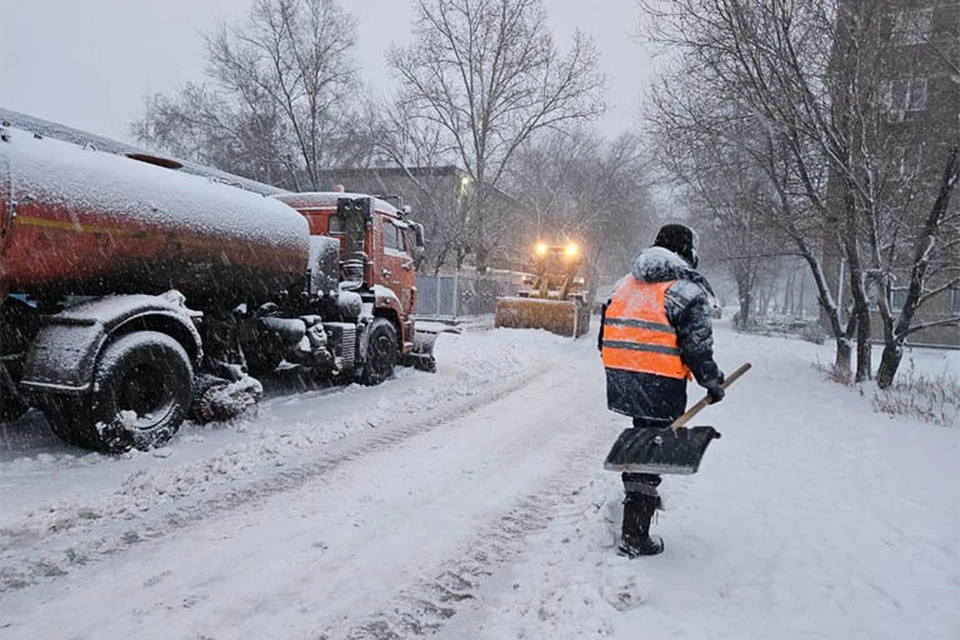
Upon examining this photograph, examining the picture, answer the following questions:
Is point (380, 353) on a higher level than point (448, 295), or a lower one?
lower

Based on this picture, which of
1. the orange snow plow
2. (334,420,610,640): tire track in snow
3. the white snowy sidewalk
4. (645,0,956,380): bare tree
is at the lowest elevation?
(334,420,610,640): tire track in snow

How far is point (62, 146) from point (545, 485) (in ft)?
16.2

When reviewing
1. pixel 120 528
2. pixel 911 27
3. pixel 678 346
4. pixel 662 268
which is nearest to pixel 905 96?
pixel 911 27

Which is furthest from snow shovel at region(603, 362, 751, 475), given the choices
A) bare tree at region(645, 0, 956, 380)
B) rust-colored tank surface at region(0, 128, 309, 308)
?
bare tree at region(645, 0, 956, 380)

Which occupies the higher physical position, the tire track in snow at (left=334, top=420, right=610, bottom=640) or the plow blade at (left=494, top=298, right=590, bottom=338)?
the plow blade at (left=494, top=298, right=590, bottom=338)

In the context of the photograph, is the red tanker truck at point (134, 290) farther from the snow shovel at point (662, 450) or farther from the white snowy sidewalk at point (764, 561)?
the snow shovel at point (662, 450)

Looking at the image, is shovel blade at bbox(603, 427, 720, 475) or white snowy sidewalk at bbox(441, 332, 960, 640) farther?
shovel blade at bbox(603, 427, 720, 475)

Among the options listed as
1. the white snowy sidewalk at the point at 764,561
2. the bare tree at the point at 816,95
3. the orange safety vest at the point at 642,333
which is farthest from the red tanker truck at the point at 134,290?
the bare tree at the point at 816,95

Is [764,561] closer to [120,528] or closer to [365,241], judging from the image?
[120,528]

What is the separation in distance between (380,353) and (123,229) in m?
4.53

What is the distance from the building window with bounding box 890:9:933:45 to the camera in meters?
8.78

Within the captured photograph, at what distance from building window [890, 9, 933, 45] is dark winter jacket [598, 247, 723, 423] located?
847 cm

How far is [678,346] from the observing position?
319cm

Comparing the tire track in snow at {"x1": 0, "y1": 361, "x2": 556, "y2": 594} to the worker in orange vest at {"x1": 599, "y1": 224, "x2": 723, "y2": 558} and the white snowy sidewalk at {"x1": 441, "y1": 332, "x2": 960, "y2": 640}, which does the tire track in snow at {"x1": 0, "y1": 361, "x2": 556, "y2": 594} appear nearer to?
the white snowy sidewalk at {"x1": 441, "y1": 332, "x2": 960, "y2": 640}
